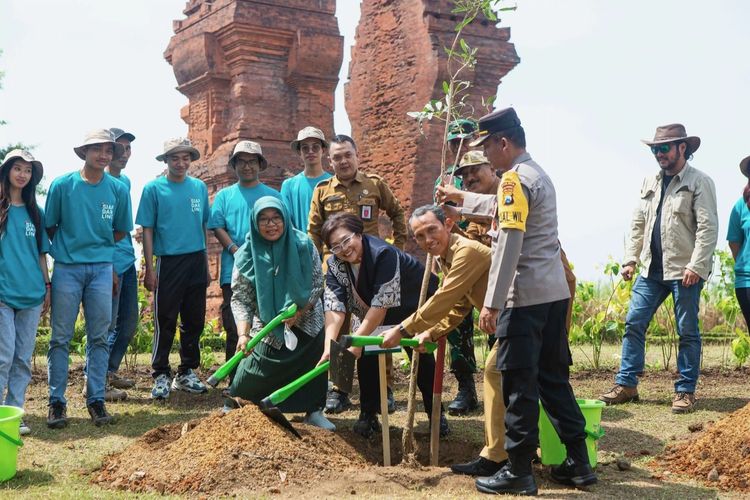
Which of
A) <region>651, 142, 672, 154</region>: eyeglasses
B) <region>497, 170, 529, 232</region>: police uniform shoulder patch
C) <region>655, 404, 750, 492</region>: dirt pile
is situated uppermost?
<region>651, 142, 672, 154</region>: eyeglasses

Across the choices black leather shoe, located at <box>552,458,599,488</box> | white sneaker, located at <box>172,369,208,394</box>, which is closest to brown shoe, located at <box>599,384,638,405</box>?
black leather shoe, located at <box>552,458,599,488</box>

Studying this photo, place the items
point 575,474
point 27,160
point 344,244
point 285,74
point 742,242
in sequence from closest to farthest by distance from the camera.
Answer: point 575,474
point 344,244
point 27,160
point 742,242
point 285,74

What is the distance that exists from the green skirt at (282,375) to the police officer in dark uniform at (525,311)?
5.91 ft

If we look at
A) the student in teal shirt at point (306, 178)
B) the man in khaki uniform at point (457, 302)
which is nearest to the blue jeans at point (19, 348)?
the student in teal shirt at point (306, 178)

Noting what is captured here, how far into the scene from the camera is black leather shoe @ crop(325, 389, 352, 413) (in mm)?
6654

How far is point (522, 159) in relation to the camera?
15.0 ft

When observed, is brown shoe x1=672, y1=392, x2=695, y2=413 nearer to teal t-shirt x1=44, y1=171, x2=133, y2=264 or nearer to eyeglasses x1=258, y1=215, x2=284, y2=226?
eyeglasses x1=258, y1=215, x2=284, y2=226

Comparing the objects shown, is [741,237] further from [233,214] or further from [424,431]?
[233,214]

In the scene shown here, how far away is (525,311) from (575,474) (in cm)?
95

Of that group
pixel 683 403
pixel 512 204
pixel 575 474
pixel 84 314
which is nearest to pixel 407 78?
pixel 683 403

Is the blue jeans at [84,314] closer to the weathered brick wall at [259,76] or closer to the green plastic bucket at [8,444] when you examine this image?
the green plastic bucket at [8,444]

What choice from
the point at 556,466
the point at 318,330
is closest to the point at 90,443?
the point at 318,330

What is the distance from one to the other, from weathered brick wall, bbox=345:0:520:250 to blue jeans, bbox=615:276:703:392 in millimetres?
6058

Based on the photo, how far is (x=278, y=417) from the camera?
5250 mm
